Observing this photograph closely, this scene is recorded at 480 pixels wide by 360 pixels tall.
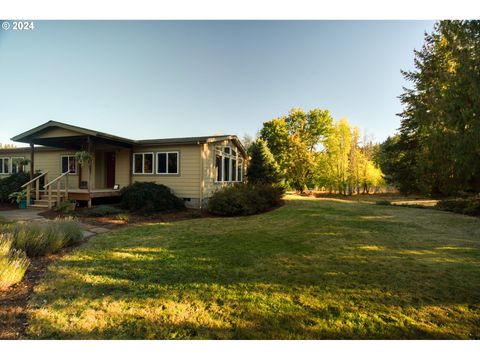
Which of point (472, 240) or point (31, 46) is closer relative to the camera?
point (472, 240)

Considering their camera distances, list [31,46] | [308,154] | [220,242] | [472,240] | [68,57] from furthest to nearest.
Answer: [308,154] < [68,57] < [31,46] < [472,240] < [220,242]

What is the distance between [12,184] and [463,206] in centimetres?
2487

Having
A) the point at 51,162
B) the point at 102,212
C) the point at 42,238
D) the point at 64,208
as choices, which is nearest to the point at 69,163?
the point at 51,162

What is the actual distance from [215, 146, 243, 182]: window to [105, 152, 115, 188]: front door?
6.55 metres

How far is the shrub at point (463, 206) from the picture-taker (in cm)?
1068

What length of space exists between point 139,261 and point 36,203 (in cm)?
1058

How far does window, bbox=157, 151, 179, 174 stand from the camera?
1180 centimetres

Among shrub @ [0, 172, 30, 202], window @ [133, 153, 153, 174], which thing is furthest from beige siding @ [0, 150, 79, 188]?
window @ [133, 153, 153, 174]

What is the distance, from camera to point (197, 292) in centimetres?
303

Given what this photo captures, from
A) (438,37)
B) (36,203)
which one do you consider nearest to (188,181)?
(36,203)

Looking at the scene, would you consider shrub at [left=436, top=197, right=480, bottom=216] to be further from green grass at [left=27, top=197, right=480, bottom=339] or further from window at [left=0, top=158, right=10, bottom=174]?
window at [left=0, top=158, right=10, bottom=174]

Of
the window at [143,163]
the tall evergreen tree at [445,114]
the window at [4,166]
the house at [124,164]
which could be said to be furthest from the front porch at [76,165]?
the tall evergreen tree at [445,114]

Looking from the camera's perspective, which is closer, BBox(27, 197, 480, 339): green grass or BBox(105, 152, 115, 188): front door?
BBox(27, 197, 480, 339): green grass

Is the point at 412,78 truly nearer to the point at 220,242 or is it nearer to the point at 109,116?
the point at 220,242
